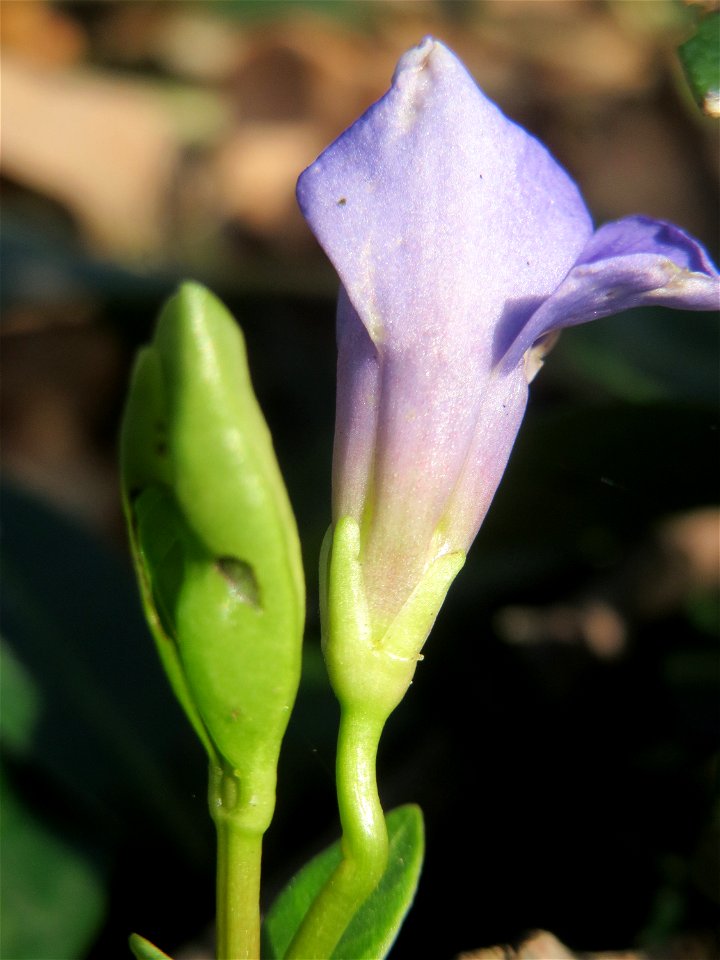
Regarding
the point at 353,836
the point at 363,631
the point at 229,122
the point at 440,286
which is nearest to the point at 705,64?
the point at 440,286

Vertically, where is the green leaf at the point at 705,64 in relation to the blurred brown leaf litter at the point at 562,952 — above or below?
above

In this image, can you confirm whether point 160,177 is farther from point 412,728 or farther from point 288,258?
point 412,728

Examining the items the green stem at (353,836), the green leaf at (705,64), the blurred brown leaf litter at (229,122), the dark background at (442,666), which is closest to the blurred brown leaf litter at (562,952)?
the dark background at (442,666)

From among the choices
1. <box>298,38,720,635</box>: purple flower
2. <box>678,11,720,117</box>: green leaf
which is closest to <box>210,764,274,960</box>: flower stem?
<box>298,38,720,635</box>: purple flower

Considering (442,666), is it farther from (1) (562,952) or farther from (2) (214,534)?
(2) (214,534)

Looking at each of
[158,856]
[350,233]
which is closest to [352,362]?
[350,233]

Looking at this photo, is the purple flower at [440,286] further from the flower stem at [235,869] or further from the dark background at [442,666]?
the dark background at [442,666]
